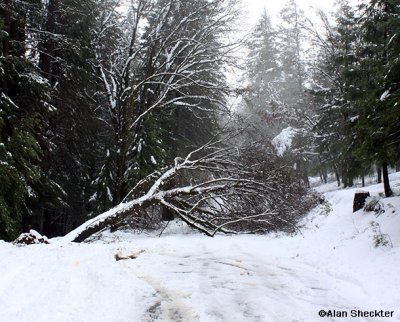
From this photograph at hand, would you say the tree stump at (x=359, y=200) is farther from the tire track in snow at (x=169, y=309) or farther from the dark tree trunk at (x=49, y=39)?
the dark tree trunk at (x=49, y=39)

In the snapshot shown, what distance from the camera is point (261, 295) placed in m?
4.63

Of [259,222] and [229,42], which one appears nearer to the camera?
[259,222]

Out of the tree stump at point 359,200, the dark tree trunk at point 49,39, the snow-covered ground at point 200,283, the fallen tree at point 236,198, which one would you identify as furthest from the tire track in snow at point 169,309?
the dark tree trunk at point 49,39

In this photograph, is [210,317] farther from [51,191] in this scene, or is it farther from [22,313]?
[51,191]

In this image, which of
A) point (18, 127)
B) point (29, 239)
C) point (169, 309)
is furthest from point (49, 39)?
point (169, 309)

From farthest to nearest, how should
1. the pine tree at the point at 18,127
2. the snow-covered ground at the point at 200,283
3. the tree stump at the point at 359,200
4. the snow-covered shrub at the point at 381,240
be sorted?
the tree stump at the point at 359,200 < the pine tree at the point at 18,127 < the snow-covered shrub at the point at 381,240 < the snow-covered ground at the point at 200,283

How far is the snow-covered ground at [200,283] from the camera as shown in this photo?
3895 mm

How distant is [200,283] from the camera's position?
16.7 feet

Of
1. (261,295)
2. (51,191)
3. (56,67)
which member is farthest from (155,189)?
(261,295)

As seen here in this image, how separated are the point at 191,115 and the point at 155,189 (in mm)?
7746

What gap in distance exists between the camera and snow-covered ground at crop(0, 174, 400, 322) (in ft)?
12.8

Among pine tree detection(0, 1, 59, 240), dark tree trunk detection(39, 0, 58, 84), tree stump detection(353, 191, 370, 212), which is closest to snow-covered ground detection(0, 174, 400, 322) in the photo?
pine tree detection(0, 1, 59, 240)

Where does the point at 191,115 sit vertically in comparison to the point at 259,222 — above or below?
above

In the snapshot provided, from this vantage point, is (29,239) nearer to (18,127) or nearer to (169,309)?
(18,127)
